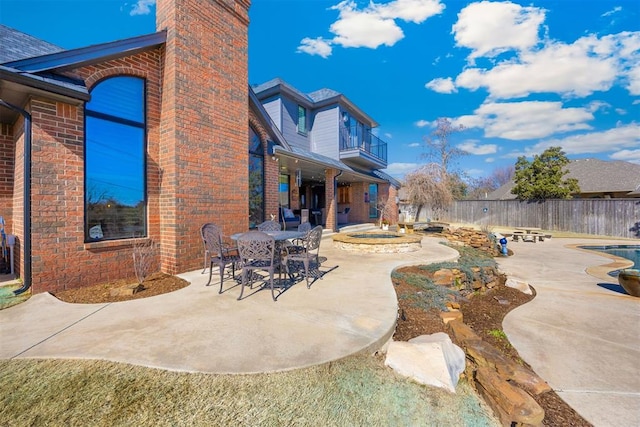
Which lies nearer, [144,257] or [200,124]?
[144,257]

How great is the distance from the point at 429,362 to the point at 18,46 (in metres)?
7.90

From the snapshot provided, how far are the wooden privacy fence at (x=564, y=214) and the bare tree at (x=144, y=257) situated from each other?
78.1 ft

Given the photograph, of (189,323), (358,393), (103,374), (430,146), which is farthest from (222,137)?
(430,146)

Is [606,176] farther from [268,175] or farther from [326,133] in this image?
[268,175]

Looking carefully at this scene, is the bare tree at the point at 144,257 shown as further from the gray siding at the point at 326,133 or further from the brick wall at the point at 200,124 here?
the gray siding at the point at 326,133

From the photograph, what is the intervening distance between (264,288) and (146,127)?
416 centimetres

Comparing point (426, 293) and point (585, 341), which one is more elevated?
point (426, 293)

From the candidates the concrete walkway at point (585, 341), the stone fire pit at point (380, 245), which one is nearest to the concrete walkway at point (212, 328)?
the concrete walkway at point (585, 341)

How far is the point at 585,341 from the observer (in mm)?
3684

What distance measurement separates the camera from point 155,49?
555 cm

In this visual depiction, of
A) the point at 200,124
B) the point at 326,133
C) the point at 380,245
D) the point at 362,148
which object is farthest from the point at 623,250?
the point at 200,124

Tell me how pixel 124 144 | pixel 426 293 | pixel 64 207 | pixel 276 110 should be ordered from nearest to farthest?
1. pixel 64 207
2. pixel 426 293
3. pixel 124 144
4. pixel 276 110

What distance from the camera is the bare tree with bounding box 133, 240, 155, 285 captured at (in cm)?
500

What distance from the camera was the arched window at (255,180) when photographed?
7652 millimetres
